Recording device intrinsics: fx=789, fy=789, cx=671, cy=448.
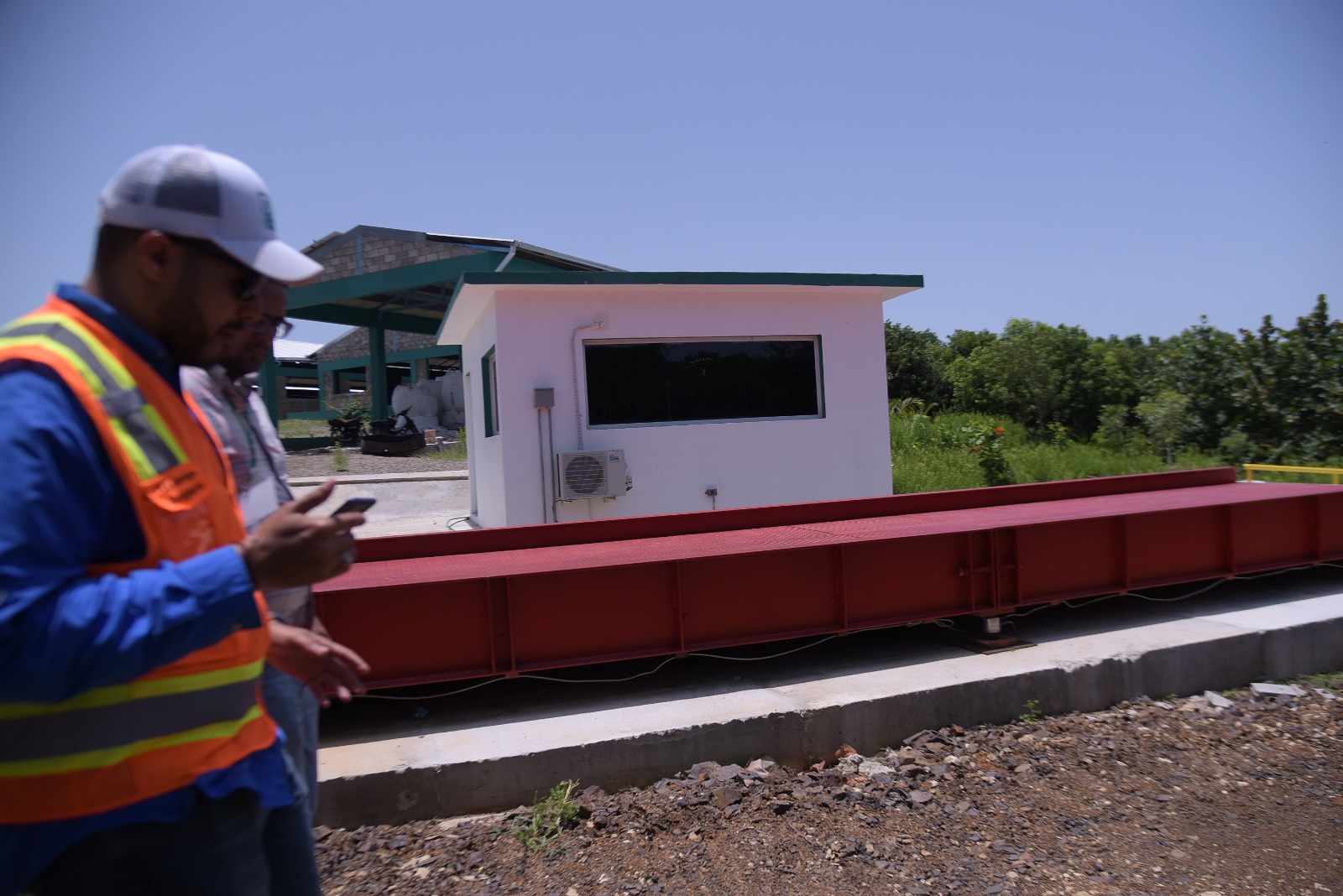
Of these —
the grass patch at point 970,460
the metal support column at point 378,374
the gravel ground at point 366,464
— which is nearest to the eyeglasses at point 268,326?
the grass patch at point 970,460

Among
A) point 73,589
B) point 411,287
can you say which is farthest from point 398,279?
point 73,589

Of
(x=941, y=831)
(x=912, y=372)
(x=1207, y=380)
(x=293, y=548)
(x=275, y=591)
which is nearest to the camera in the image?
(x=293, y=548)

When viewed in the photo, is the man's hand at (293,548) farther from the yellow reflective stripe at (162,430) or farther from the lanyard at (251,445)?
the lanyard at (251,445)

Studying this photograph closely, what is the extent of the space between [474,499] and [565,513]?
392 cm

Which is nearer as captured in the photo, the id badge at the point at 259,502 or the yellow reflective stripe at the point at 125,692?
the yellow reflective stripe at the point at 125,692

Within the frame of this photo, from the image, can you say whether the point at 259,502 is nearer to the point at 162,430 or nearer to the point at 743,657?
the point at 162,430

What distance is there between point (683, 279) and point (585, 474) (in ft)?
8.60

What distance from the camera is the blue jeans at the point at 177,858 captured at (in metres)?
1.16

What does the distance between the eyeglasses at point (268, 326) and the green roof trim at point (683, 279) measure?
21.9ft

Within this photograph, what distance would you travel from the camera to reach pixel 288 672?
1877 mm

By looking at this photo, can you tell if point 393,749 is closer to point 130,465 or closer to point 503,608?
point 503,608

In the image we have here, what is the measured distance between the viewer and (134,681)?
3.81ft

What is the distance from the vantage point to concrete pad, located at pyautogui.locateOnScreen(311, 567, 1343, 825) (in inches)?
165

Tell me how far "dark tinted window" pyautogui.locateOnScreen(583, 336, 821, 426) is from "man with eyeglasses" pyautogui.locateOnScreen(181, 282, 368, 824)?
733 cm
